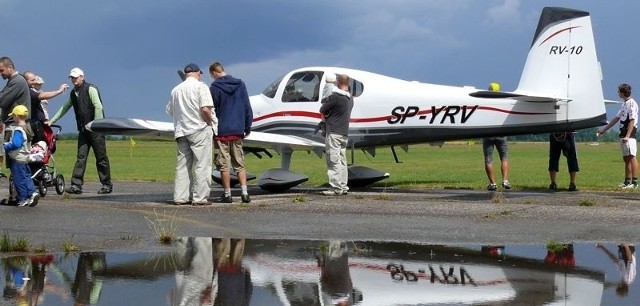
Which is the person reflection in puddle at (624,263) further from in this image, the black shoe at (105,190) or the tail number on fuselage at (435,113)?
the black shoe at (105,190)

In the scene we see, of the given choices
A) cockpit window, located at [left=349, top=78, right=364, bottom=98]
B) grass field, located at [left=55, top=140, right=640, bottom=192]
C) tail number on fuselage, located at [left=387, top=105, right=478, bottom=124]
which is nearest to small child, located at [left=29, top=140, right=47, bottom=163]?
grass field, located at [left=55, top=140, right=640, bottom=192]

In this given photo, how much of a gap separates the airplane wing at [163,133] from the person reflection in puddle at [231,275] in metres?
5.08

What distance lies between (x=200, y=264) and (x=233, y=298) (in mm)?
1378

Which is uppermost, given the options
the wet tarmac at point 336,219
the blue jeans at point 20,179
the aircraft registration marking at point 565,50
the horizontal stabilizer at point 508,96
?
the aircraft registration marking at point 565,50

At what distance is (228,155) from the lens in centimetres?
1245

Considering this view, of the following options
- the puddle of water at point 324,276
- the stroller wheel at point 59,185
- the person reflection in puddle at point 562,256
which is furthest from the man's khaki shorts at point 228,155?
the person reflection in puddle at point 562,256

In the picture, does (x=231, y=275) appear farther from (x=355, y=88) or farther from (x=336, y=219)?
(x=355, y=88)

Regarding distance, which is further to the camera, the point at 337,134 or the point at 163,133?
the point at 337,134

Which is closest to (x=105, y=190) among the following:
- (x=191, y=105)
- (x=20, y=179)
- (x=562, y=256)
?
(x=20, y=179)

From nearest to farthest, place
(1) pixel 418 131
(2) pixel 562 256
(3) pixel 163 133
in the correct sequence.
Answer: (2) pixel 562 256
(3) pixel 163 133
(1) pixel 418 131

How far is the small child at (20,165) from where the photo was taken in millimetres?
11297

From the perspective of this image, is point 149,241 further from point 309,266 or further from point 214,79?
point 214,79

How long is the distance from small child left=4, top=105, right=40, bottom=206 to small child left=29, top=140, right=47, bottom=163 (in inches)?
56.7

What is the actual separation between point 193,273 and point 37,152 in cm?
744
